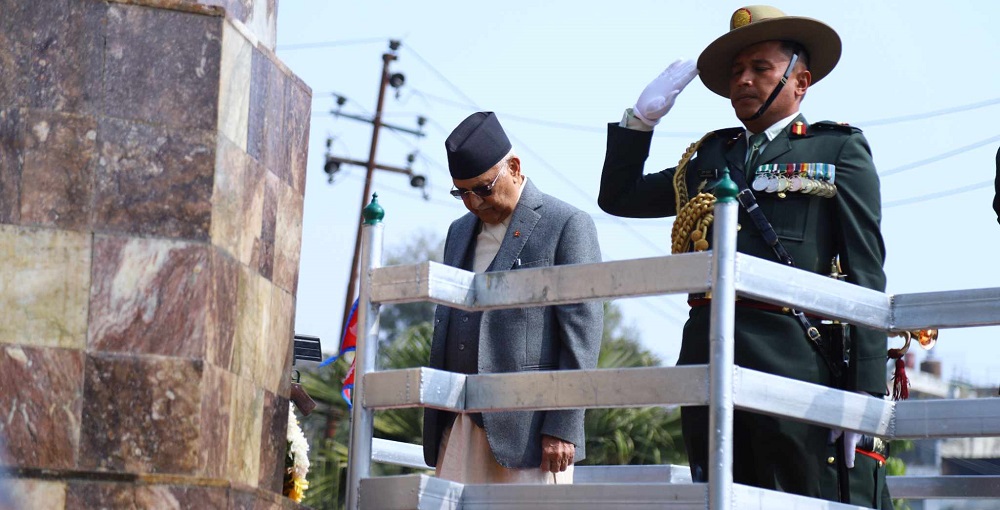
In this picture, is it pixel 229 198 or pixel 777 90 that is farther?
pixel 777 90

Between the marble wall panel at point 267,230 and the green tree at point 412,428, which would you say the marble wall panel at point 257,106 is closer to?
the marble wall panel at point 267,230

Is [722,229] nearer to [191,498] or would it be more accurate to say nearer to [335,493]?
[191,498]

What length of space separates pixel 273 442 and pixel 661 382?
51.2 inches

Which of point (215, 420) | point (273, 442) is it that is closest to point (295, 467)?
point (273, 442)

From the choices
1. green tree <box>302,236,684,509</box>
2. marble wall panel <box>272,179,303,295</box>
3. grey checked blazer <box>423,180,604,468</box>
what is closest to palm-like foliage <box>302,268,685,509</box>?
green tree <box>302,236,684,509</box>

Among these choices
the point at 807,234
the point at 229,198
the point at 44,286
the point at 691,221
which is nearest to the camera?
the point at 44,286

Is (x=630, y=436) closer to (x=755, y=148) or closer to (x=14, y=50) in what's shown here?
(x=755, y=148)

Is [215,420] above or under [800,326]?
under

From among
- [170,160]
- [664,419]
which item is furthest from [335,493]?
[170,160]

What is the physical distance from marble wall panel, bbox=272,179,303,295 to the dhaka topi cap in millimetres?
606

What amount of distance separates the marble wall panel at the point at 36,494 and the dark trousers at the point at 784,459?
6.05ft

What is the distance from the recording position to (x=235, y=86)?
4.51 meters

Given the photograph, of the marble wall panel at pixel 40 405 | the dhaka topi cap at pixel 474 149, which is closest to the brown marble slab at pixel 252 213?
the marble wall panel at pixel 40 405

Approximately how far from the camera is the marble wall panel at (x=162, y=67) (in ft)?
14.3
